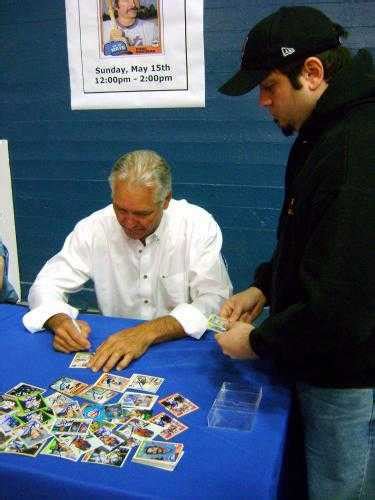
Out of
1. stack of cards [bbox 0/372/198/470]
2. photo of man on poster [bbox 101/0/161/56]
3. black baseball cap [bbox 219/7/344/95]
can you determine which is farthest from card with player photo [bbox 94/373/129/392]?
photo of man on poster [bbox 101/0/161/56]

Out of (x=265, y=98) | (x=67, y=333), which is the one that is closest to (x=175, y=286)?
(x=67, y=333)

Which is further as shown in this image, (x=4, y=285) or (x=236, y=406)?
(x=4, y=285)

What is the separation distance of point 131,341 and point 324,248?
2.55 feet

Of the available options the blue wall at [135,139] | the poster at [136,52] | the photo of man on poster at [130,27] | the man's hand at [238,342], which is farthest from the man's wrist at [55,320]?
the photo of man on poster at [130,27]

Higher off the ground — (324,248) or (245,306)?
(324,248)

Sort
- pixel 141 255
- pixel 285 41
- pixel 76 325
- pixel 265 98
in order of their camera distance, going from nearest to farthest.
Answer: pixel 285 41, pixel 265 98, pixel 76 325, pixel 141 255

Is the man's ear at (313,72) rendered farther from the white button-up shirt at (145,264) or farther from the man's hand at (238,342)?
the white button-up shirt at (145,264)

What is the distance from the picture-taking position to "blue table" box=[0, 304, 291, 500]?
40.4 inches

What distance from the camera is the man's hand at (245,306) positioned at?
169 cm

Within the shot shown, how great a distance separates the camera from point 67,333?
1.66 m

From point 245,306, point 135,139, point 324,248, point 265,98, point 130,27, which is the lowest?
point 245,306

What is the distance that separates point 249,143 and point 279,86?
1.75 m

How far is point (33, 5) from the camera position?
316 centimetres

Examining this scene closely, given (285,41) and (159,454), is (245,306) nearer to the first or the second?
(159,454)
